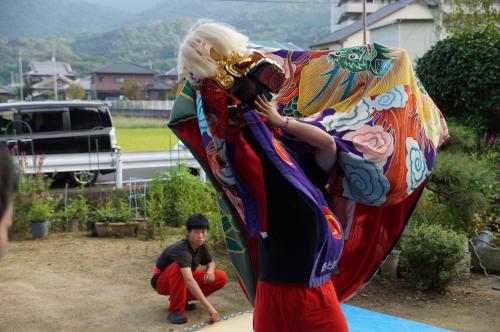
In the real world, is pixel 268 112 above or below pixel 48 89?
above

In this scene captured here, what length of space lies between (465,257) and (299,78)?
3022 millimetres

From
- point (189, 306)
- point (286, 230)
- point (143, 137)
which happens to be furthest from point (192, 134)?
point (143, 137)

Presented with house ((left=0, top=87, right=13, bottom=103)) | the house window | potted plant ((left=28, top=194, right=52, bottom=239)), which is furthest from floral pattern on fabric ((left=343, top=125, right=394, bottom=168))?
house ((left=0, top=87, right=13, bottom=103))

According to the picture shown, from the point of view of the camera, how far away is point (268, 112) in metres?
2.13

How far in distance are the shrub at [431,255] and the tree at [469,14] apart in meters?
8.34

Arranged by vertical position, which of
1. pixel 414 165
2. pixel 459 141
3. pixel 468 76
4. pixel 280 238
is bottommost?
pixel 459 141

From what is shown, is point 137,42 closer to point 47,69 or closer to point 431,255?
point 47,69

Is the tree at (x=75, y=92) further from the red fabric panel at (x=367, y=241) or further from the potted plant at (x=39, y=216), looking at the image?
the red fabric panel at (x=367, y=241)

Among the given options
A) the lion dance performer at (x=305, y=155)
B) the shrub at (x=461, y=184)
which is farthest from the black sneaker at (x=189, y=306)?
the shrub at (x=461, y=184)

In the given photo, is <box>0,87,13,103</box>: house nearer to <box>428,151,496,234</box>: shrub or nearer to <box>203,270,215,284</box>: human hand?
<box>428,151,496,234</box>: shrub

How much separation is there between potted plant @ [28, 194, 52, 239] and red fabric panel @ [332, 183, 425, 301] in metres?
4.92

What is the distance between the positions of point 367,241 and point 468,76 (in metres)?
5.63

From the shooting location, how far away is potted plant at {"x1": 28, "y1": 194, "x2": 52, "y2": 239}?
6770 mm

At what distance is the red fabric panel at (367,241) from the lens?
2684 mm
